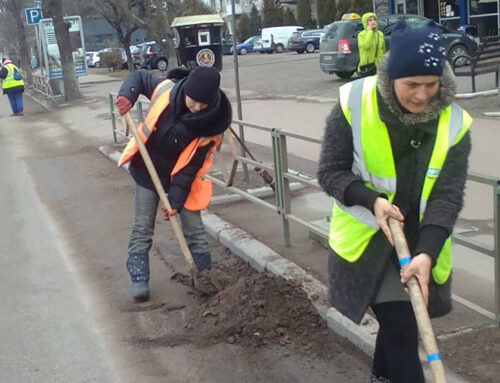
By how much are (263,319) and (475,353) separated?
1.31m

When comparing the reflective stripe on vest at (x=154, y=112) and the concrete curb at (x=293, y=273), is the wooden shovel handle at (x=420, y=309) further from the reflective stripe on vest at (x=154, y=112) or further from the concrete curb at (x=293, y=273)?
the reflective stripe on vest at (x=154, y=112)

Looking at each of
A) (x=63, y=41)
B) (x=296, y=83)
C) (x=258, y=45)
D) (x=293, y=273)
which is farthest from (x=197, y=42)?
(x=258, y=45)

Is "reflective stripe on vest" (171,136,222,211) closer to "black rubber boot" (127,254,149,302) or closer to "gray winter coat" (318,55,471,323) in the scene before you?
"black rubber boot" (127,254,149,302)

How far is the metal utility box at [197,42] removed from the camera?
8828 mm

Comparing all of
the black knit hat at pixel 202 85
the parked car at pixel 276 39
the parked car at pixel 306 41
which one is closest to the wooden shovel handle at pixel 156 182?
the black knit hat at pixel 202 85

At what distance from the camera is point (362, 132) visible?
2674mm

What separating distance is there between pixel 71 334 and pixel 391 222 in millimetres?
2793

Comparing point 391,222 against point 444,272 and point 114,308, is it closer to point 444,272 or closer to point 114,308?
point 444,272

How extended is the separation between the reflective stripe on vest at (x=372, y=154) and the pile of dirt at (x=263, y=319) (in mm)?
1525

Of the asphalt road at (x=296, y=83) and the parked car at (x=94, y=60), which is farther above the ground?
the parked car at (x=94, y=60)

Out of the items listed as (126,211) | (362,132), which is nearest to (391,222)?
(362,132)

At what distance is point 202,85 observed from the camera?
452 cm

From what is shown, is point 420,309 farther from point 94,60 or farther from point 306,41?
point 94,60

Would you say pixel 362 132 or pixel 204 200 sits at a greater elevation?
pixel 362 132
